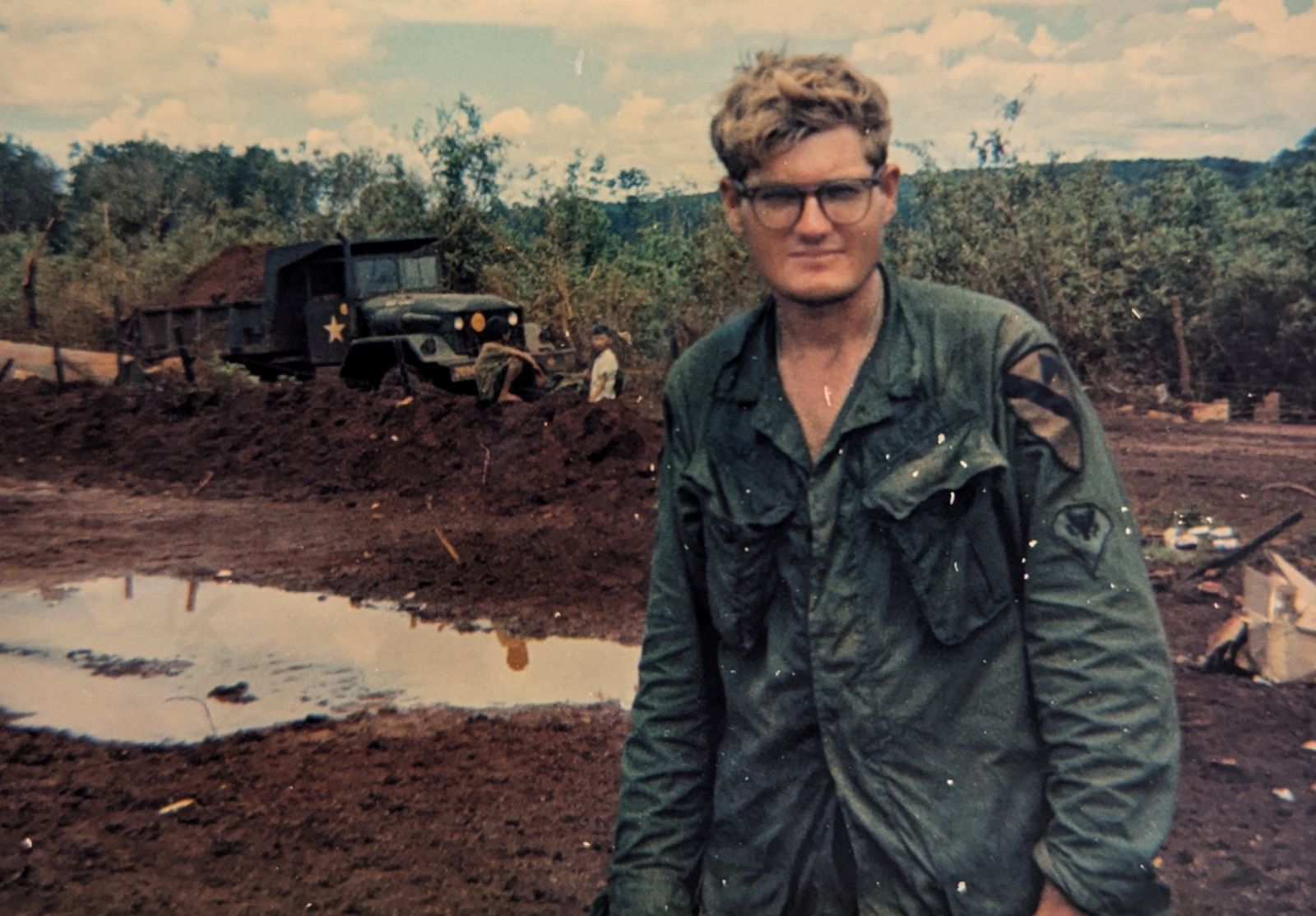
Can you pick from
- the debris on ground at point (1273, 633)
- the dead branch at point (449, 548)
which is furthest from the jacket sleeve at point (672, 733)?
the dead branch at point (449, 548)

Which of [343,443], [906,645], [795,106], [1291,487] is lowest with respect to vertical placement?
[343,443]

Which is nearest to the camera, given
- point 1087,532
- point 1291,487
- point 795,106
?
point 1087,532

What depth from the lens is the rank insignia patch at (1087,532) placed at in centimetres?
160

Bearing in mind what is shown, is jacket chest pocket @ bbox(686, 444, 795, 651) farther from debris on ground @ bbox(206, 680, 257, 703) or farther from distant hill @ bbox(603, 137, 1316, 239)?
distant hill @ bbox(603, 137, 1316, 239)

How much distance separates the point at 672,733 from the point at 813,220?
2.57 ft

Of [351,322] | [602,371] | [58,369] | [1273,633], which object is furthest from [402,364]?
[1273,633]

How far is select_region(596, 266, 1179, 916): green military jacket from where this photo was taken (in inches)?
63.2

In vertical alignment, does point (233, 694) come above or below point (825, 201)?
below

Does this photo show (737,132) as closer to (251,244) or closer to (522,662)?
(522,662)

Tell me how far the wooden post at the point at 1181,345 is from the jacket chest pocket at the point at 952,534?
477 inches

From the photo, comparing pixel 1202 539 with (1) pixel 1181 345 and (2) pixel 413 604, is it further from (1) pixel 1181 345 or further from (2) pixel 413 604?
(1) pixel 1181 345

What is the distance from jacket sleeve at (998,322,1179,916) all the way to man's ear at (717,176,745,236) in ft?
1.44

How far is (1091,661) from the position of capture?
5.27ft

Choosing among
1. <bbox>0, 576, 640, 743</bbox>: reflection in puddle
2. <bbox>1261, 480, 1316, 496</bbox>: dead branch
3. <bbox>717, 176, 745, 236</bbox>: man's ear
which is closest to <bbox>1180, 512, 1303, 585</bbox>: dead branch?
<bbox>1261, 480, 1316, 496</bbox>: dead branch
